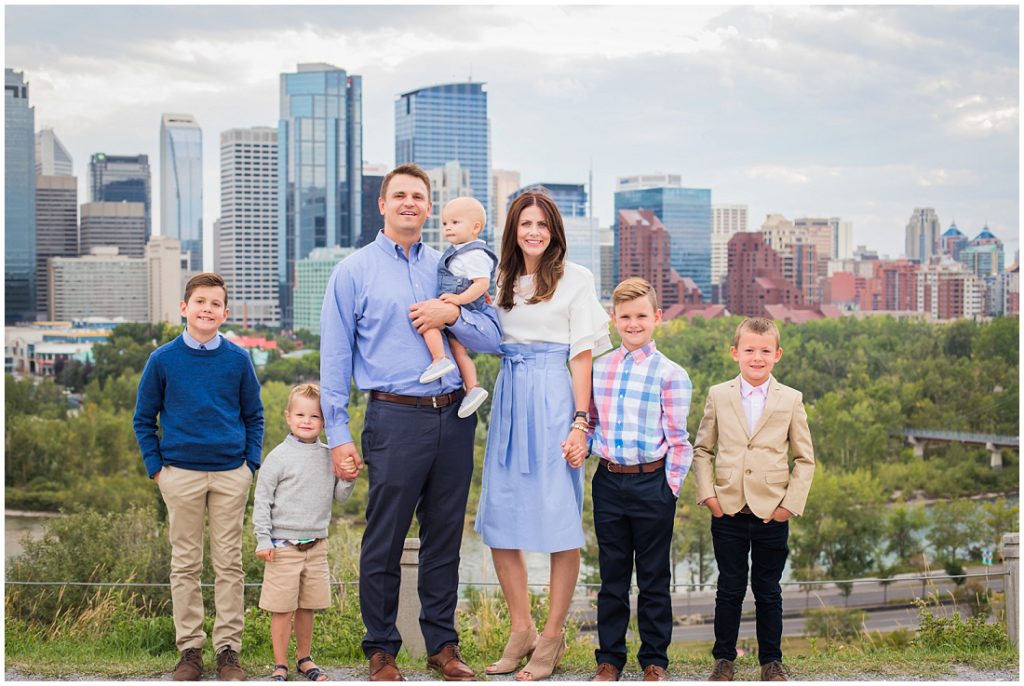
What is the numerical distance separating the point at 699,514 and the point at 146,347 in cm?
3245

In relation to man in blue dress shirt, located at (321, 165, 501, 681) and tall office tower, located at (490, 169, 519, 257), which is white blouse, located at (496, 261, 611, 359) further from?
tall office tower, located at (490, 169, 519, 257)

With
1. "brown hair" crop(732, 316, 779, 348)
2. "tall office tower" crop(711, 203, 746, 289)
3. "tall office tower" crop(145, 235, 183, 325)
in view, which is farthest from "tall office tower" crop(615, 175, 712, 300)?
"brown hair" crop(732, 316, 779, 348)

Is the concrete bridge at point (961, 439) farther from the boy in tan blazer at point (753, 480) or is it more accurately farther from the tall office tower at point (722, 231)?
the boy in tan blazer at point (753, 480)

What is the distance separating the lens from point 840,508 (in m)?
32.8

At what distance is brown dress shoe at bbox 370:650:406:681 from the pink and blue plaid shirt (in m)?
0.87

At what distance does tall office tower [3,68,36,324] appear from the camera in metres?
65.2

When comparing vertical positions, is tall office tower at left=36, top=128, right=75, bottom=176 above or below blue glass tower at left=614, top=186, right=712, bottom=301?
above

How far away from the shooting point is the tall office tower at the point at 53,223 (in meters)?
71.1

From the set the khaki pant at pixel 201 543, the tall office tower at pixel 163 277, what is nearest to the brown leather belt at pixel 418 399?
the khaki pant at pixel 201 543

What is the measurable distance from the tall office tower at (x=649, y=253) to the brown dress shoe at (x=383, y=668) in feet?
251

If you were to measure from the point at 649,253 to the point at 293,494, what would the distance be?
3135 inches

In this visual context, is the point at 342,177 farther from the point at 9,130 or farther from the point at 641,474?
the point at 641,474

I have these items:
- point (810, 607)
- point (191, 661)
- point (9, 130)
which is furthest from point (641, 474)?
point (9, 130)

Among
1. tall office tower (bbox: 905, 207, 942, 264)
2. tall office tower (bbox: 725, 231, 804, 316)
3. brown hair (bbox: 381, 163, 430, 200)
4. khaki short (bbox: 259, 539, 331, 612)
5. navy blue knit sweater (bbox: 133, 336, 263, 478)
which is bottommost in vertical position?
khaki short (bbox: 259, 539, 331, 612)
